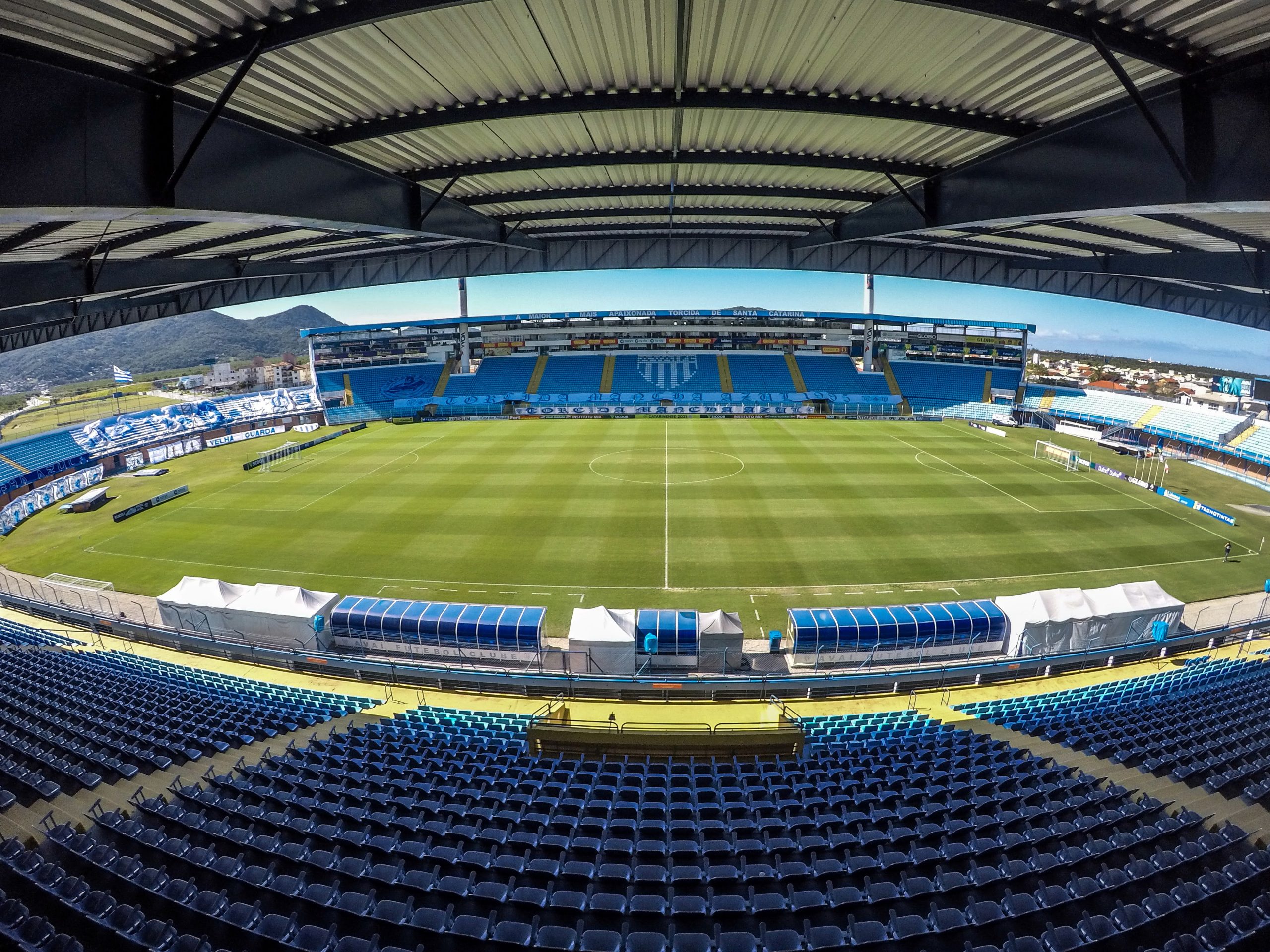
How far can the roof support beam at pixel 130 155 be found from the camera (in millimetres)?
4285

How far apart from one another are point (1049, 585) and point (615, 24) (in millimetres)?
20871

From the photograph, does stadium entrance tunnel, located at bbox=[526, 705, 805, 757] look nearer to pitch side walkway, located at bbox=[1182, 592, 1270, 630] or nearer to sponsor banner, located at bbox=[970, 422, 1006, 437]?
pitch side walkway, located at bbox=[1182, 592, 1270, 630]

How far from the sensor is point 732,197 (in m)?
13.2

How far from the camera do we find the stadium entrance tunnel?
31.6 ft

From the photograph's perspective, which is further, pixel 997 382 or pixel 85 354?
pixel 85 354

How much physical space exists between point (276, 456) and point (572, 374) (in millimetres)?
28908

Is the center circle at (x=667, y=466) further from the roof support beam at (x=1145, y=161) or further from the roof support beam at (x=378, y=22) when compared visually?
the roof support beam at (x=378, y=22)

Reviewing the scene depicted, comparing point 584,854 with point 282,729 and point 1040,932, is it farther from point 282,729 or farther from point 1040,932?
point 282,729

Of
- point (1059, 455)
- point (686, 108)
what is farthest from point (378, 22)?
point (1059, 455)

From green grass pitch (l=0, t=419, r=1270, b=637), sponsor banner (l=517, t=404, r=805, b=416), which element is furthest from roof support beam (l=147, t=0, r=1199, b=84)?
sponsor banner (l=517, t=404, r=805, b=416)

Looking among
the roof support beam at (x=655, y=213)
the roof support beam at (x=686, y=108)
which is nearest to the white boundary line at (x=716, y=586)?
A: the roof support beam at (x=655, y=213)

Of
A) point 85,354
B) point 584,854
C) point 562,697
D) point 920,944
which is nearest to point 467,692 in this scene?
point 562,697

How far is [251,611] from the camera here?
47.8 ft

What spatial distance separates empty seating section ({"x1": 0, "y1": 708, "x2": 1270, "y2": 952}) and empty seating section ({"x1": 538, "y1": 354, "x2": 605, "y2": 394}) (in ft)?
164
